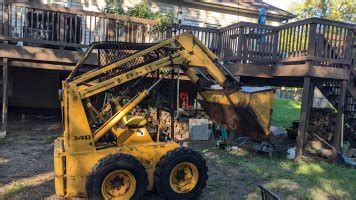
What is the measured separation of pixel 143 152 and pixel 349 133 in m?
9.02

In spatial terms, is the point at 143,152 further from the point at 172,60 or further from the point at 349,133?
the point at 349,133

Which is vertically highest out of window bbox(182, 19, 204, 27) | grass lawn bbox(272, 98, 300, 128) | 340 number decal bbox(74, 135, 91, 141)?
window bbox(182, 19, 204, 27)

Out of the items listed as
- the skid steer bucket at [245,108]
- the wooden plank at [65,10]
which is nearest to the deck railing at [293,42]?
the wooden plank at [65,10]

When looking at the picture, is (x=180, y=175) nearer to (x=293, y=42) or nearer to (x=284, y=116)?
(x=293, y=42)

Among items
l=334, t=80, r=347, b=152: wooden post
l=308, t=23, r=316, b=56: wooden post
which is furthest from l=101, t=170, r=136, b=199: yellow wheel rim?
l=334, t=80, r=347, b=152: wooden post

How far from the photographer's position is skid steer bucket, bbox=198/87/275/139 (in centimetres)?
682

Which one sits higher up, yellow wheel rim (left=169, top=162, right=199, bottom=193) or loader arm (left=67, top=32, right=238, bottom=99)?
loader arm (left=67, top=32, right=238, bottom=99)

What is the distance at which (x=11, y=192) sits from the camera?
6.03 m

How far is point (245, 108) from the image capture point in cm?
686

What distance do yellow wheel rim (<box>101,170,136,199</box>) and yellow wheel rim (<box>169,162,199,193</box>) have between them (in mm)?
694

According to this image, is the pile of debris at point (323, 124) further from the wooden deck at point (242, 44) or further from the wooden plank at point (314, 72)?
the wooden plank at point (314, 72)

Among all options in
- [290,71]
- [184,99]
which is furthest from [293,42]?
[184,99]

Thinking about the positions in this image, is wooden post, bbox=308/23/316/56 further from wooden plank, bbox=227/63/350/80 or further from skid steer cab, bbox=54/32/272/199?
skid steer cab, bbox=54/32/272/199

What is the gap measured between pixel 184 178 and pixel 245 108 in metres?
1.86
